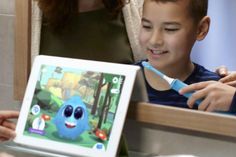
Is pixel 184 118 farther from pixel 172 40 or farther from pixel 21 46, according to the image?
pixel 21 46

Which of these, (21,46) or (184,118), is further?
(21,46)

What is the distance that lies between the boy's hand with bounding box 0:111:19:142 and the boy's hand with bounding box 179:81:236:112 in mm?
317

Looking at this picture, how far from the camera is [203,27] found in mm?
777

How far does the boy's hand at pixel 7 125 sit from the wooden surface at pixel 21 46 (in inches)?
2.4

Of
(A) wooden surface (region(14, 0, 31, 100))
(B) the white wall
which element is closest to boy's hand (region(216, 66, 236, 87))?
(B) the white wall

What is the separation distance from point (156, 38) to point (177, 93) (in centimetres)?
11

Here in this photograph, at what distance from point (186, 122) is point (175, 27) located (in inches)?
6.6

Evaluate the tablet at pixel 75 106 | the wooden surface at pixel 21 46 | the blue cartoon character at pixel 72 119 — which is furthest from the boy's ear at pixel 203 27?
the wooden surface at pixel 21 46

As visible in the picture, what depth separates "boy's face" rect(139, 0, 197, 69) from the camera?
0.79 m

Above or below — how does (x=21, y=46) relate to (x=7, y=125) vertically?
above

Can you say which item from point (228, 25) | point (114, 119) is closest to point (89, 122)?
point (114, 119)

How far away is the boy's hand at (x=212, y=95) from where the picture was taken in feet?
2.54

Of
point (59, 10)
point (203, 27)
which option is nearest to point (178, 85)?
point (203, 27)

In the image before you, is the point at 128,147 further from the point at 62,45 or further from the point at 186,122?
the point at 62,45
